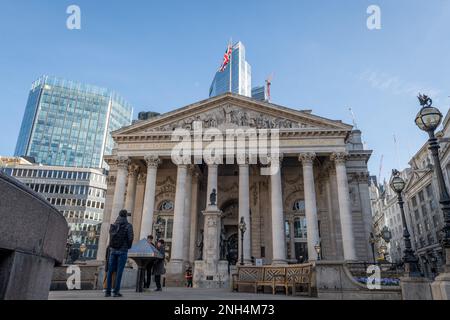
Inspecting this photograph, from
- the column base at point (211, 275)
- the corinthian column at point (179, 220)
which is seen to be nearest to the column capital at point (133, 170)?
the corinthian column at point (179, 220)

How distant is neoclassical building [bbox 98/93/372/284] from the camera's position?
29141 mm

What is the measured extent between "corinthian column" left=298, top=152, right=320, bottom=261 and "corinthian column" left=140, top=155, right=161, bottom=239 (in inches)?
591

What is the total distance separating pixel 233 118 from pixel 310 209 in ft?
39.7

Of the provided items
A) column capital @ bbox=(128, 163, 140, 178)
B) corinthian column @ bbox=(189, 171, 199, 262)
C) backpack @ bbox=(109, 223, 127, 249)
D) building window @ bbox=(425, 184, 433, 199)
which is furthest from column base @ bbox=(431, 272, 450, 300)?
building window @ bbox=(425, 184, 433, 199)

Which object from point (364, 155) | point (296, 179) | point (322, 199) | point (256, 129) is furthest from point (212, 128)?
point (364, 155)

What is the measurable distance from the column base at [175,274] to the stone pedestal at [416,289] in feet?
66.0

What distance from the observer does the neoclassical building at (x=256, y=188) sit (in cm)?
2914

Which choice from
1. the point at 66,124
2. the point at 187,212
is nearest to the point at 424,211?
the point at 187,212

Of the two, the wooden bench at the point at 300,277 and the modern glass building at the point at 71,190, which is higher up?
the modern glass building at the point at 71,190

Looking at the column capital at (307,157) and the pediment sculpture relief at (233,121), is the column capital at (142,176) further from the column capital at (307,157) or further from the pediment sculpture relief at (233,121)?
the column capital at (307,157)

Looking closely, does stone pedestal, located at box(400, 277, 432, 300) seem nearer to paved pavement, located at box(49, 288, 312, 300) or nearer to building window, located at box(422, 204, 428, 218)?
paved pavement, located at box(49, 288, 312, 300)

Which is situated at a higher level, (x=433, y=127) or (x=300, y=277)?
(x=433, y=127)

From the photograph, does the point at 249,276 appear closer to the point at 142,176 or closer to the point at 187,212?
the point at 187,212

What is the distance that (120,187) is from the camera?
31.1 metres
